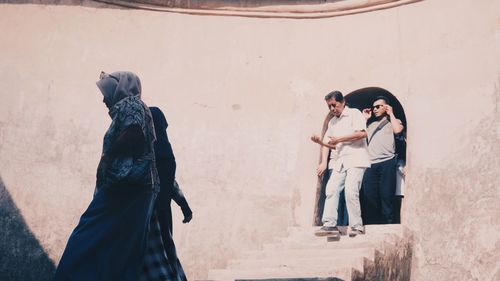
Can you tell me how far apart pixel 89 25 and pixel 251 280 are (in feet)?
17.0

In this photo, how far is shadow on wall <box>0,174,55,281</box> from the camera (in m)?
9.16

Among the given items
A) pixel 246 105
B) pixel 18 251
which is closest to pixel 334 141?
pixel 246 105

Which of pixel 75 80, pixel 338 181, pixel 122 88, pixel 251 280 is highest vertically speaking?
pixel 75 80

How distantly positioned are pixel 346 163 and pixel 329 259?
1560mm

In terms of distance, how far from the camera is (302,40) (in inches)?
414

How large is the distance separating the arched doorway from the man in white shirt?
1.13 m

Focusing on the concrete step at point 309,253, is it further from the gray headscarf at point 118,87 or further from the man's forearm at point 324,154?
the gray headscarf at point 118,87

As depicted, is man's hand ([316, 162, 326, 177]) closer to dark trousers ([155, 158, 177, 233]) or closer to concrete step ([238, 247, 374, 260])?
concrete step ([238, 247, 374, 260])

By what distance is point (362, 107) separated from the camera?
10.5m

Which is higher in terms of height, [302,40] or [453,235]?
[302,40]

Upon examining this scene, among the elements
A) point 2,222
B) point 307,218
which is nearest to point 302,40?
point 307,218

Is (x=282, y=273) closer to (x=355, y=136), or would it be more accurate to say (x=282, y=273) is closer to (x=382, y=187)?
(x=355, y=136)

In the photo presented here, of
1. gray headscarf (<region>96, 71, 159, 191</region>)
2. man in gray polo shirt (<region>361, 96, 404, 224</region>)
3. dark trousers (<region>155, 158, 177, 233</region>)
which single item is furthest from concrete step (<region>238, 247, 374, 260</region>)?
gray headscarf (<region>96, 71, 159, 191</region>)

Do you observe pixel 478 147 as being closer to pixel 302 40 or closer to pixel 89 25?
pixel 302 40
